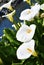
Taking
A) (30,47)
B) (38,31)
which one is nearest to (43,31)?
(38,31)

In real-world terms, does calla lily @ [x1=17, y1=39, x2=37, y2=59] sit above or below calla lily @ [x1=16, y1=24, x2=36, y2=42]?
below

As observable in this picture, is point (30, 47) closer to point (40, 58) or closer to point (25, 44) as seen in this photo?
point (25, 44)

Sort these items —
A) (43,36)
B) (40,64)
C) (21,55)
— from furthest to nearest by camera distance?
(43,36) < (40,64) < (21,55)

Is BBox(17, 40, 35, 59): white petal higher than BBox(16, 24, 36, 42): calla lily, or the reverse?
BBox(16, 24, 36, 42): calla lily

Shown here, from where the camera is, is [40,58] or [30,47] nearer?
[30,47]

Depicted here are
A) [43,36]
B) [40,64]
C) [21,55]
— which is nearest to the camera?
[21,55]

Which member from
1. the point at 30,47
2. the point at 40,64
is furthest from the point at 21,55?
the point at 40,64

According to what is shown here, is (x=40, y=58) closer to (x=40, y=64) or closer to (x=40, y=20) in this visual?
(x=40, y=64)

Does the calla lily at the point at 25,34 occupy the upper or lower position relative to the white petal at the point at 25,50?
upper

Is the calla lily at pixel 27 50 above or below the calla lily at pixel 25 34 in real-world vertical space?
below

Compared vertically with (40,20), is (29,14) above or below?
above
